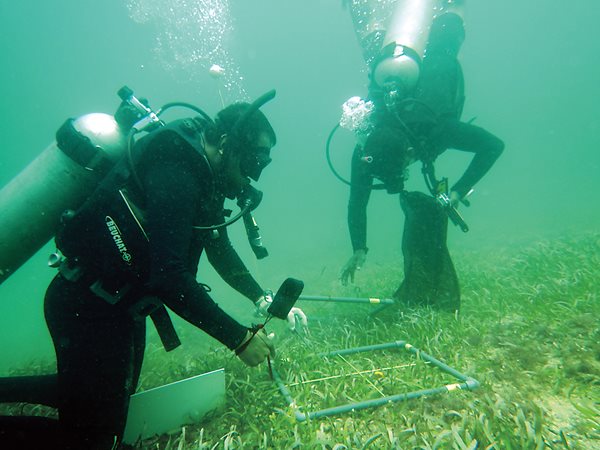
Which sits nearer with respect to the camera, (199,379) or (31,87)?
(199,379)

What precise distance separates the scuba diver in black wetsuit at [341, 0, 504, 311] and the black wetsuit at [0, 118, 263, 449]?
2.95 metres

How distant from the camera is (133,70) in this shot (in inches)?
1444

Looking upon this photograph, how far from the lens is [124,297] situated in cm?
209

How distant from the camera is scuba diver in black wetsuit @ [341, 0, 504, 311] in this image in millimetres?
4262

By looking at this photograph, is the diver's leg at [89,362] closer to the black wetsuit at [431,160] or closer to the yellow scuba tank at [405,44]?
the black wetsuit at [431,160]

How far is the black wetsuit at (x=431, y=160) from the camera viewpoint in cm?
430

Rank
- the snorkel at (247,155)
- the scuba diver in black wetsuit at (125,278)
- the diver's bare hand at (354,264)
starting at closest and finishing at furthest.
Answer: the scuba diver in black wetsuit at (125,278) → the snorkel at (247,155) → the diver's bare hand at (354,264)

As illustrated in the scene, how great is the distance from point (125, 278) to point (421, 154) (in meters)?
4.00

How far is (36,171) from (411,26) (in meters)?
5.86

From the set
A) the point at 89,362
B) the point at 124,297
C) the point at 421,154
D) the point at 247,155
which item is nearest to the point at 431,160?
the point at 421,154

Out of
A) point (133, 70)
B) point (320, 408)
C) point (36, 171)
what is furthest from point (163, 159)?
point (133, 70)

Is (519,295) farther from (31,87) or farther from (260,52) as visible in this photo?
(260,52)

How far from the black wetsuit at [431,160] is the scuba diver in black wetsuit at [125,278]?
9.67ft

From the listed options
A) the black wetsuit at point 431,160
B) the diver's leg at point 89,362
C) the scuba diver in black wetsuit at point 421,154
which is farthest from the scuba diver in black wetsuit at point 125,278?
the black wetsuit at point 431,160
